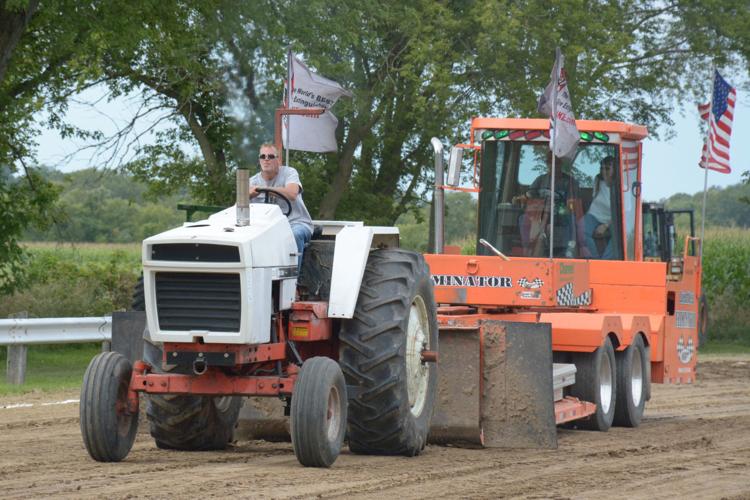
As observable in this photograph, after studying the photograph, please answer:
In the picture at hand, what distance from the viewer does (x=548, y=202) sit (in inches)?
548

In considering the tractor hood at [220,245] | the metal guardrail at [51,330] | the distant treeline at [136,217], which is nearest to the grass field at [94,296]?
the metal guardrail at [51,330]

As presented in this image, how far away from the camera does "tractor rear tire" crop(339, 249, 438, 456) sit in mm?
8438

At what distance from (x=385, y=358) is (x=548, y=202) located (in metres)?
5.89

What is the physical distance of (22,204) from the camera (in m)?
20.1

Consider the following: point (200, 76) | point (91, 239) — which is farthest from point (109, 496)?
point (91, 239)

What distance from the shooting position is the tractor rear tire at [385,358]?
8438 millimetres

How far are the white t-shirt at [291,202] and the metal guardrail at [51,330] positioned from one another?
21.9 ft

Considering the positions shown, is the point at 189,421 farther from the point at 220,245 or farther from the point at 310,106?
the point at 310,106

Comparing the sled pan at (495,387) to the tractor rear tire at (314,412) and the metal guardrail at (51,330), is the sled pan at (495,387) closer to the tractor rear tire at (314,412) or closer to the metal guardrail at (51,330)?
the tractor rear tire at (314,412)

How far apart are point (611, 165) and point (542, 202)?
0.80 m

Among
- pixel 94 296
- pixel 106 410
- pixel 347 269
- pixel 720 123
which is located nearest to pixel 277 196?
pixel 347 269

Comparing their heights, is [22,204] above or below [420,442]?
above

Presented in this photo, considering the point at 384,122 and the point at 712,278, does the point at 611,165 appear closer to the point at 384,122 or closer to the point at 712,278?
the point at 384,122

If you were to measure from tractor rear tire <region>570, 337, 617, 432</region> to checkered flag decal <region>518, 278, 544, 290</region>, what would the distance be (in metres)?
0.76
